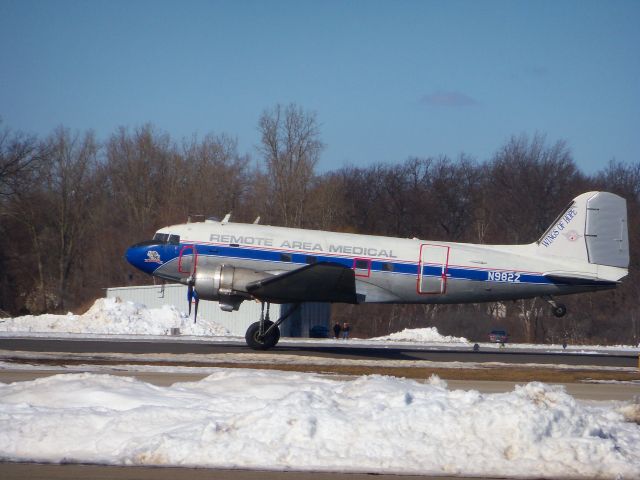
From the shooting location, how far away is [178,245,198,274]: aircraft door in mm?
22609

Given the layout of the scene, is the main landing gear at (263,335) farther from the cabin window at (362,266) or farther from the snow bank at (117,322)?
the snow bank at (117,322)

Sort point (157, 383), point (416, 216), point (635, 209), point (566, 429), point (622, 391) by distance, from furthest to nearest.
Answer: point (416, 216) → point (635, 209) → point (622, 391) → point (157, 383) → point (566, 429)

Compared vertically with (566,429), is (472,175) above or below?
above

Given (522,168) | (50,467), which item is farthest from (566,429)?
(522,168)

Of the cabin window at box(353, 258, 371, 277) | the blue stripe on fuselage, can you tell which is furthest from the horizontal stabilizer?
the cabin window at box(353, 258, 371, 277)

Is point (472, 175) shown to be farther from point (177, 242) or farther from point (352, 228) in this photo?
point (177, 242)

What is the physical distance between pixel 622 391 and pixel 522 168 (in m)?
49.5

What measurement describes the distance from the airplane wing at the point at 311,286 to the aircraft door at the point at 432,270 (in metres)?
2.07

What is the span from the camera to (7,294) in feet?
176

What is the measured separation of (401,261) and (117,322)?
15504mm

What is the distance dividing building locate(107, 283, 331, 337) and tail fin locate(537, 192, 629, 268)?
1489cm

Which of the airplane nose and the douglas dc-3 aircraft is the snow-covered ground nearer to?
the airplane nose

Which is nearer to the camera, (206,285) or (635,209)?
(206,285)

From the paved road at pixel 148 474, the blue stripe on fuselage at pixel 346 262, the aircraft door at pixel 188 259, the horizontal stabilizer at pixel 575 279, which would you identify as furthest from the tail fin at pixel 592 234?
the paved road at pixel 148 474
